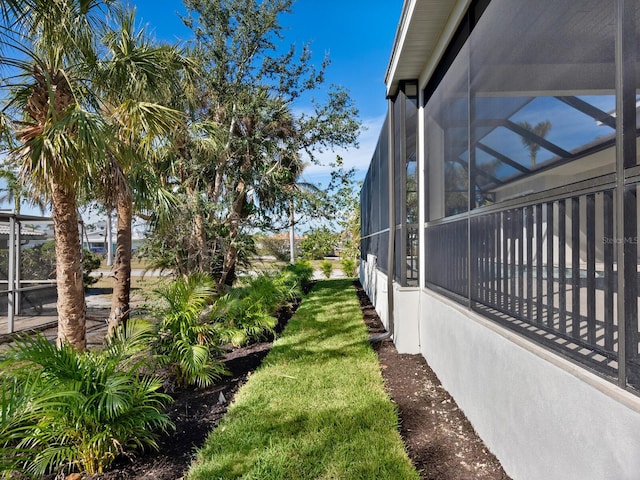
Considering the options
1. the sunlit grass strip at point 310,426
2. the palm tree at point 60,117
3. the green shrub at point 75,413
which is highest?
the palm tree at point 60,117

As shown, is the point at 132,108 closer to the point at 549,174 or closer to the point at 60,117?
the point at 60,117

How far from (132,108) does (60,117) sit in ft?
2.79

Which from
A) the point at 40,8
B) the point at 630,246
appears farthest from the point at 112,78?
the point at 630,246

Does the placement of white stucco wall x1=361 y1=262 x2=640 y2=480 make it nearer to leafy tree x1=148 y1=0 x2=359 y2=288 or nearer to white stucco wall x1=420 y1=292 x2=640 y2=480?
white stucco wall x1=420 y1=292 x2=640 y2=480

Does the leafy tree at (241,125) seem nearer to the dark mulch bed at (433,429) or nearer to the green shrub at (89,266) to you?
the green shrub at (89,266)

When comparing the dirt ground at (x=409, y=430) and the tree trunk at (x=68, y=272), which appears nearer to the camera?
the dirt ground at (x=409, y=430)

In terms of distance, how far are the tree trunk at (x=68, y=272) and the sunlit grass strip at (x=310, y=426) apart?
2.28 metres

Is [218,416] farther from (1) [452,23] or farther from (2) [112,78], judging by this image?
(2) [112,78]

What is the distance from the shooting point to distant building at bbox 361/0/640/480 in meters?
1.42

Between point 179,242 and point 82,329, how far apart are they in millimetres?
4334

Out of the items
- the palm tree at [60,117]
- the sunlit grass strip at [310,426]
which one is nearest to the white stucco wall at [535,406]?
the sunlit grass strip at [310,426]

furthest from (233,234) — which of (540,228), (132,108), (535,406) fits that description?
(535,406)

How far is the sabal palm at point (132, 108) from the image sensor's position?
4992 millimetres

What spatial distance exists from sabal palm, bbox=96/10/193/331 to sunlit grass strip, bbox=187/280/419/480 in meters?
3.09
